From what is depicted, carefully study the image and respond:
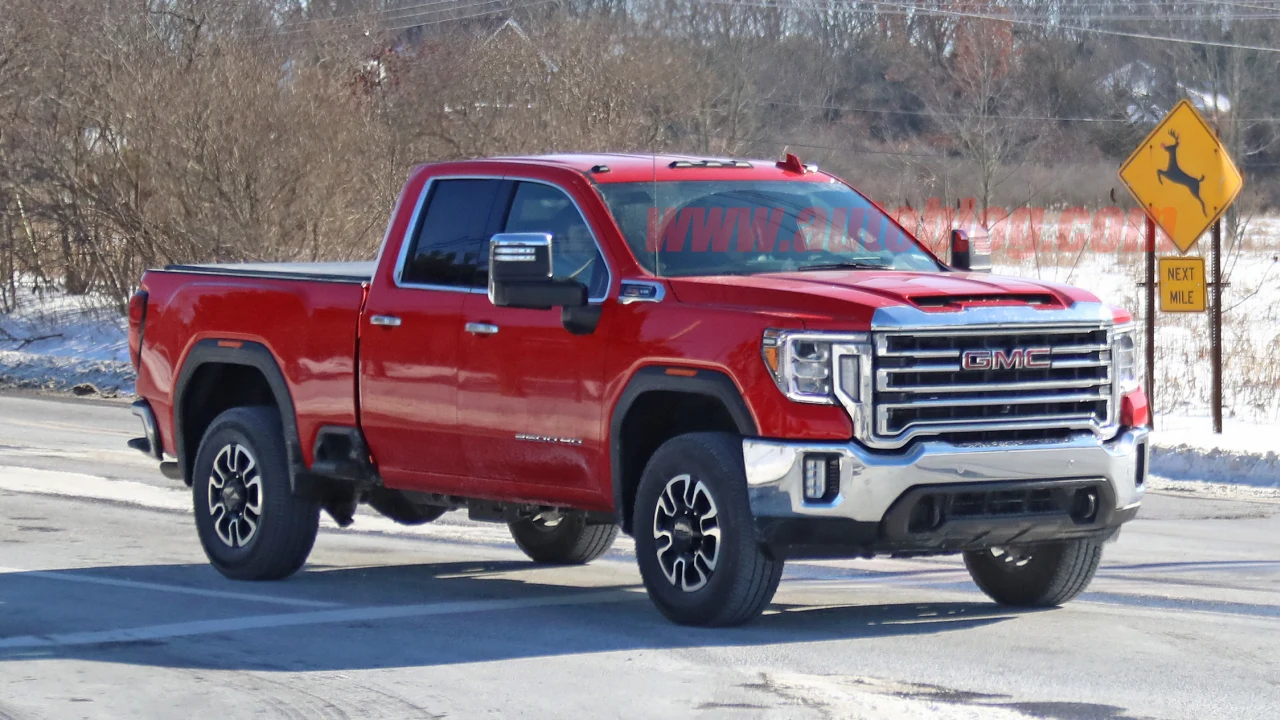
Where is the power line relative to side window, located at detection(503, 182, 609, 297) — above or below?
above

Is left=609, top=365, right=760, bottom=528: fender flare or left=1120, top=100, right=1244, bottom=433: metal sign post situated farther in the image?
left=1120, top=100, right=1244, bottom=433: metal sign post

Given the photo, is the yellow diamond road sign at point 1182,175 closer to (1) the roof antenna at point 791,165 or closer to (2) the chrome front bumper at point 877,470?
(1) the roof antenna at point 791,165

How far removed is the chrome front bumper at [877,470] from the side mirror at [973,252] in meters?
1.64

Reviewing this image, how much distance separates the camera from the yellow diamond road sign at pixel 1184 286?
16516 mm

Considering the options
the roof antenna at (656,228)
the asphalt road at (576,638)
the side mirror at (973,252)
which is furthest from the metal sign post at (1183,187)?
the roof antenna at (656,228)

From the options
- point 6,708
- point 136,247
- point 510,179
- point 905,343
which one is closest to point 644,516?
point 905,343

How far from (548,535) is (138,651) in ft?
9.69

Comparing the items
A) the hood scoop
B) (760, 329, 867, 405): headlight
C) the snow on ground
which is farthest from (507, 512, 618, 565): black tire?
the snow on ground

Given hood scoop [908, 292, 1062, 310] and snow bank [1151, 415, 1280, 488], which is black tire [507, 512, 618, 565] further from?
snow bank [1151, 415, 1280, 488]

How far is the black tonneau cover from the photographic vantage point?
368 inches

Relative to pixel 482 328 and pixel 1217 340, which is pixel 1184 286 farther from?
pixel 482 328

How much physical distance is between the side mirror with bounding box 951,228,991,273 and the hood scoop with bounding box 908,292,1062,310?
48.7 inches

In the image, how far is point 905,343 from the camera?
737 cm

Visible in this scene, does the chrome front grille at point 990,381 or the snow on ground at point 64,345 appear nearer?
the chrome front grille at point 990,381
